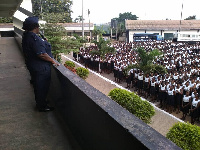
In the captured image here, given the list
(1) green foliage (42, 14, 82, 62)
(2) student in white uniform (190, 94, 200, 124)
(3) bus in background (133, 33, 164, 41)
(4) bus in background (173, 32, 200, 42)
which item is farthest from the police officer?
(3) bus in background (133, 33, 164, 41)

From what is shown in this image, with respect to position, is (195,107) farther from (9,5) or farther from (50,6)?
(50,6)

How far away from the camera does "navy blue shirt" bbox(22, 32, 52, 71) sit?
2533 millimetres

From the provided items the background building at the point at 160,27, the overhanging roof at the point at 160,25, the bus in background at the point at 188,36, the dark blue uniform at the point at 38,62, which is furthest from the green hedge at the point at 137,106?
the overhanging roof at the point at 160,25

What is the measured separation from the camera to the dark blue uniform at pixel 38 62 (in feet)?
8.34

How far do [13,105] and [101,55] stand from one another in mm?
13586

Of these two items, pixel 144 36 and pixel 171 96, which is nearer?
pixel 171 96

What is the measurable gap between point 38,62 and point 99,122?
1.39m

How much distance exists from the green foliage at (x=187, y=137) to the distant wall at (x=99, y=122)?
3.32 m

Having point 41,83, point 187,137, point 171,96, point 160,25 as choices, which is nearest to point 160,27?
point 160,25

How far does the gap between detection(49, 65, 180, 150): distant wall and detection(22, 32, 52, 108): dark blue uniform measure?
207mm

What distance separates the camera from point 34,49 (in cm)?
253

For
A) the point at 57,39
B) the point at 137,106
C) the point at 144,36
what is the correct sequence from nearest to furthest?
the point at 137,106 < the point at 57,39 < the point at 144,36

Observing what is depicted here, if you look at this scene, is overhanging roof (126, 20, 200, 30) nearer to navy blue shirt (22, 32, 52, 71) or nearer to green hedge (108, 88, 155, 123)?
green hedge (108, 88, 155, 123)

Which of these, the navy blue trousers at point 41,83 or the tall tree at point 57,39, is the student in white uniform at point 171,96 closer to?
the tall tree at point 57,39
